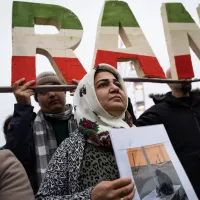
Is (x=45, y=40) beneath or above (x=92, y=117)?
above

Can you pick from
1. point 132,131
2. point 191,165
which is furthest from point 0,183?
point 191,165

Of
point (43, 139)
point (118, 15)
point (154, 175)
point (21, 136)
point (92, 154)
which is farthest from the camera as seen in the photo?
point (118, 15)

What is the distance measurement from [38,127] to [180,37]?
131 cm

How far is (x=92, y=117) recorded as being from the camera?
1.10m

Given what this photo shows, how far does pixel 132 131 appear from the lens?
0.97 metres

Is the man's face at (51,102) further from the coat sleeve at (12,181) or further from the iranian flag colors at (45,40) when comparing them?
the coat sleeve at (12,181)

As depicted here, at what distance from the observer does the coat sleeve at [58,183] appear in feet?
2.83

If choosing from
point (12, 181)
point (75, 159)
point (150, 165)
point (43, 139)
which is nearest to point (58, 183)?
point (75, 159)

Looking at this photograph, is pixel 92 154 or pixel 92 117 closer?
pixel 92 154

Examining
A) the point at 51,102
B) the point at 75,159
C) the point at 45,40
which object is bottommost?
the point at 75,159

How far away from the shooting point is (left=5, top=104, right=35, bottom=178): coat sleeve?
128 cm

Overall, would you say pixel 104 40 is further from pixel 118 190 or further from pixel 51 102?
pixel 118 190

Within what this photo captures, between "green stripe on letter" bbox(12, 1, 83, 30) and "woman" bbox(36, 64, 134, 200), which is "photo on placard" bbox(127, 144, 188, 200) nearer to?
"woman" bbox(36, 64, 134, 200)

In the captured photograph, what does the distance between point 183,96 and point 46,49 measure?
103cm
